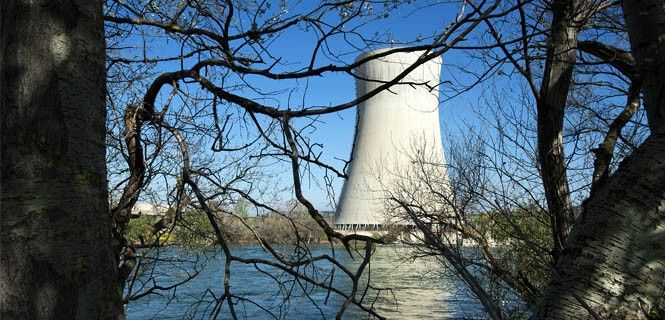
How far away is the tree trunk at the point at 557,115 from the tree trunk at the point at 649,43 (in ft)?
1.53

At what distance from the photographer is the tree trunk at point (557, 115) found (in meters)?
1.86

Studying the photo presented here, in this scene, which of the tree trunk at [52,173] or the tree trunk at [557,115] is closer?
the tree trunk at [52,173]

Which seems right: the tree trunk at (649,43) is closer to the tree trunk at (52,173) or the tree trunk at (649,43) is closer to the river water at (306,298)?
the tree trunk at (52,173)

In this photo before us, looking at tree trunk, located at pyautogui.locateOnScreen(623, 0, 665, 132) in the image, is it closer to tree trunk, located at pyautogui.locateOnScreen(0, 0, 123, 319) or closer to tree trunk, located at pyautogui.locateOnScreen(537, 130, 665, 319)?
tree trunk, located at pyautogui.locateOnScreen(537, 130, 665, 319)

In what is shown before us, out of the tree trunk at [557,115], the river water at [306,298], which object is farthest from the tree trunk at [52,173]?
the river water at [306,298]

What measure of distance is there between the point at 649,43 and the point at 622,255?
80 cm

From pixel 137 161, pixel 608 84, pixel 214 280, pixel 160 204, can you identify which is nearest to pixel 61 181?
pixel 137 161

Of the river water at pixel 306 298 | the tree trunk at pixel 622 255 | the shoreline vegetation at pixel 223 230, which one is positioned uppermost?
the shoreline vegetation at pixel 223 230

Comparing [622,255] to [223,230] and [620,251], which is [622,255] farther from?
[223,230]

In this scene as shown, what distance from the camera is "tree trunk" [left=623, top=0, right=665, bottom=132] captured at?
4.07 ft

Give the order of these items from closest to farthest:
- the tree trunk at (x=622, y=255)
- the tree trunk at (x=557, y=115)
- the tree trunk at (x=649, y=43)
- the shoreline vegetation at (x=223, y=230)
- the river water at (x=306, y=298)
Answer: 1. the tree trunk at (x=622, y=255)
2. the tree trunk at (x=649, y=43)
3. the tree trunk at (x=557, y=115)
4. the shoreline vegetation at (x=223, y=230)
5. the river water at (x=306, y=298)

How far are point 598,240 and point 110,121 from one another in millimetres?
2167

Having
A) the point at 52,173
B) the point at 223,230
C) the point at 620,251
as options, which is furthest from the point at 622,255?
the point at 223,230

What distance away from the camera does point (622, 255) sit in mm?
710
